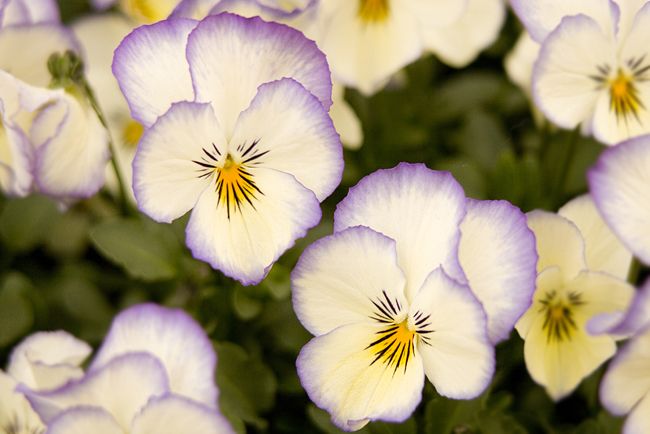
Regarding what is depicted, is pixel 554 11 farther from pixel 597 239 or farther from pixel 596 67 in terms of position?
pixel 597 239

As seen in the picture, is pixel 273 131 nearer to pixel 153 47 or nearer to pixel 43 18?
pixel 153 47

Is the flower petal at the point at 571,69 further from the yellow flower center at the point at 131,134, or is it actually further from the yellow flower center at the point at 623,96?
the yellow flower center at the point at 131,134

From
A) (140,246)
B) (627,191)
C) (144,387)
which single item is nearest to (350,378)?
(144,387)

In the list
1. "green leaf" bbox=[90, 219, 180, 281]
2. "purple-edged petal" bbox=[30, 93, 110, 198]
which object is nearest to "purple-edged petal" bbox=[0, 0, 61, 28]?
"purple-edged petal" bbox=[30, 93, 110, 198]

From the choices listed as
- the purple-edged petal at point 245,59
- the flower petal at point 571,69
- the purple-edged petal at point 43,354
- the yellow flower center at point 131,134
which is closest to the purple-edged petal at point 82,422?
the purple-edged petal at point 43,354

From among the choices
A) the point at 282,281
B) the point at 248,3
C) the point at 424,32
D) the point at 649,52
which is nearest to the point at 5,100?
the point at 248,3

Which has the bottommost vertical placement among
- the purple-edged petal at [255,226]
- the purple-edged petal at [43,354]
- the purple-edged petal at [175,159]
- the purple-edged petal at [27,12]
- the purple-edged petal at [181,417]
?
the purple-edged petal at [43,354]
